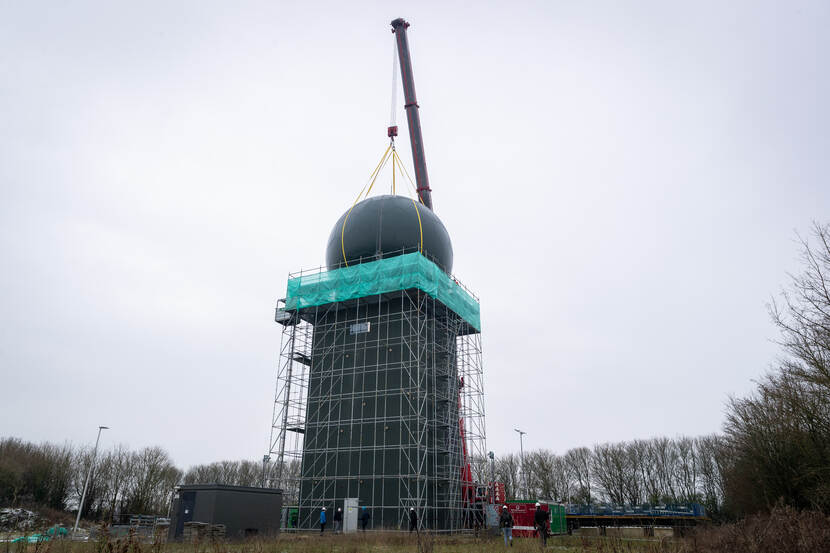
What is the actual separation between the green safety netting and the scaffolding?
234 millimetres

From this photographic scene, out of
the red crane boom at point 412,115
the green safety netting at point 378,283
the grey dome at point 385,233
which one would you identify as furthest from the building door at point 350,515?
the red crane boom at point 412,115

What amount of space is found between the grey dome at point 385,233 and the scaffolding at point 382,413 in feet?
5.01

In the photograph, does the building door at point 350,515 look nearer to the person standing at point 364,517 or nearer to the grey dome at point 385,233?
the person standing at point 364,517

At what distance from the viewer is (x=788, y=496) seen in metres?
18.6

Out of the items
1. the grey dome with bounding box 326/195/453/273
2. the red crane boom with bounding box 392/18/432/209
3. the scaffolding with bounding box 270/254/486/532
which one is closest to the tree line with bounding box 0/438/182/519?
the scaffolding with bounding box 270/254/486/532

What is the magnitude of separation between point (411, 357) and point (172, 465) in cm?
3479

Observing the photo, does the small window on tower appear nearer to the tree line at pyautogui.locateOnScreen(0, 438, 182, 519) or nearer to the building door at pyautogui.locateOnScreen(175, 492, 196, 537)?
the building door at pyautogui.locateOnScreen(175, 492, 196, 537)

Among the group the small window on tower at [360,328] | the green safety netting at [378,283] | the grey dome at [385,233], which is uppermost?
the grey dome at [385,233]

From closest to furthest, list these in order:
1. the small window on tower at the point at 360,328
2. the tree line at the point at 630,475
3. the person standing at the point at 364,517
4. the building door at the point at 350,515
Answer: the person standing at the point at 364,517 < the building door at the point at 350,515 < the small window on tower at the point at 360,328 < the tree line at the point at 630,475

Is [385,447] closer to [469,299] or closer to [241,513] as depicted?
[241,513]

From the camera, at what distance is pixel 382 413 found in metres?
25.8

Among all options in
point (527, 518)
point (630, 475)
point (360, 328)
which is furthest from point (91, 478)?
point (630, 475)

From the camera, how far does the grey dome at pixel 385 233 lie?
28.8 meters

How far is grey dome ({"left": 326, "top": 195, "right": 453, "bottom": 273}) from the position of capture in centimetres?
2881
